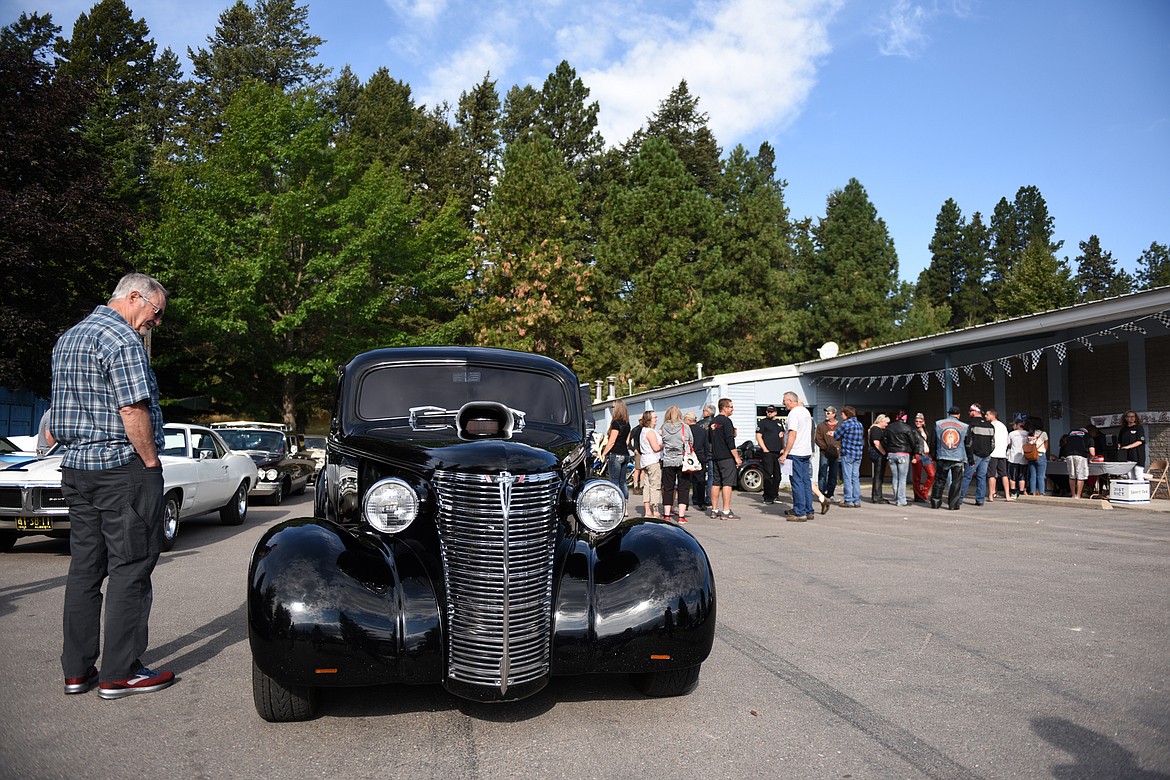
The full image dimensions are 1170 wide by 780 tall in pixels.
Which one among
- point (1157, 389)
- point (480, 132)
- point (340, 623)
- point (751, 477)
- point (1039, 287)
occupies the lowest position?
point (340, 623)

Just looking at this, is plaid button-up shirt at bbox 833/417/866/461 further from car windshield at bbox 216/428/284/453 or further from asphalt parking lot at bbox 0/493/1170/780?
car windshield at bbox 216/428/284/453

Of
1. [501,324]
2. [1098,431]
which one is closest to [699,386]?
[1098,431]

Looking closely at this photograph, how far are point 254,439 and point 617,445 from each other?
8860 mm

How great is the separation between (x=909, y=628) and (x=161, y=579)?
6.70 meters

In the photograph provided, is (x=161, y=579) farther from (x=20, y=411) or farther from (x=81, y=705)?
(x=20, y=411)

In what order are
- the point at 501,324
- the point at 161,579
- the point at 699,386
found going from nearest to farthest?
the point at 161,579, the point at 699,386, the point at 501,324

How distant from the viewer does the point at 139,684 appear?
4520mm

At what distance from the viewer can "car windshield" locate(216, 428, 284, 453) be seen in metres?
18.1

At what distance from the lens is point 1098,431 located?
18.3 meters

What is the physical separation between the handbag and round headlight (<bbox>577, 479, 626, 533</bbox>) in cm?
885

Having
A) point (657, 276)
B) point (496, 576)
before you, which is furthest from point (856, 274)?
point (496, 576)

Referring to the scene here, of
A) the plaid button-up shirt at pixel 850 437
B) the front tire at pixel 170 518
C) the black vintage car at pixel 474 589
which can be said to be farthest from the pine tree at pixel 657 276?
the black vintage car at pixel 474 589

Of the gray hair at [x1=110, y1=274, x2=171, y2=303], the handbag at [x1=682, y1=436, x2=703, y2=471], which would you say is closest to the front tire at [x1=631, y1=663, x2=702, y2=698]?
the gray hair at [x1=110, y1=274, x2=171, y2=303]

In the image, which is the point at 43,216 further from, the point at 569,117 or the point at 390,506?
the point at 569,117
